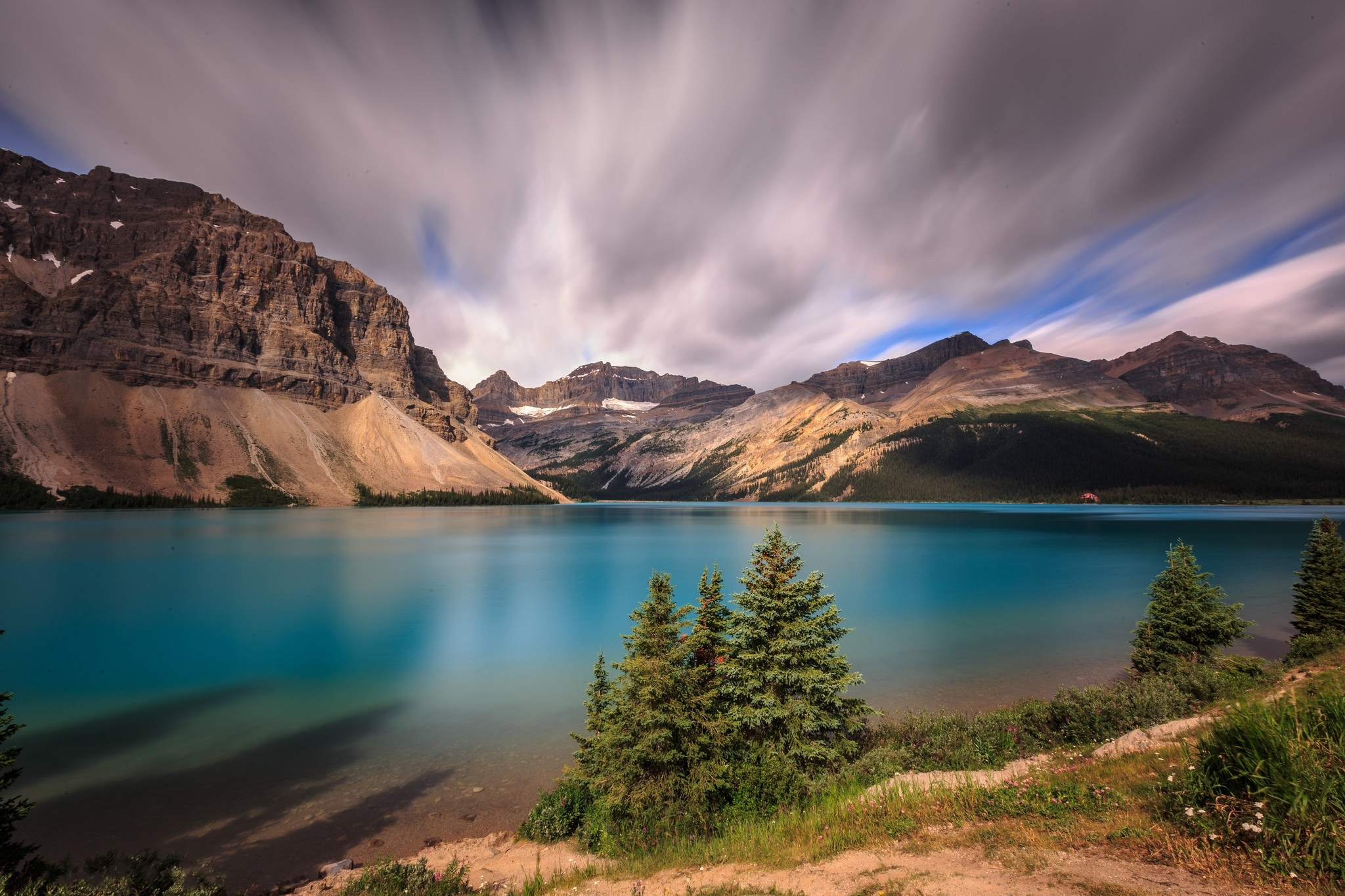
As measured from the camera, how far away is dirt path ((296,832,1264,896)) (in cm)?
571

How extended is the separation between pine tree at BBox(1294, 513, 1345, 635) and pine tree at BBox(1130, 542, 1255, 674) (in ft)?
A: 13.9

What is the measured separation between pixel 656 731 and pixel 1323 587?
32789 millimetres

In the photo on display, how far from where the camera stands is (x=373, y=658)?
29.1m

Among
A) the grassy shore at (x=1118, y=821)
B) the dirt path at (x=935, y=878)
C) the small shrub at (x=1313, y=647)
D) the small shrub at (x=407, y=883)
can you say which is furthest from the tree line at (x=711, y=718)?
the small shrub at (x=1313, y=647)

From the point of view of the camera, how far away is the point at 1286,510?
6422 inches

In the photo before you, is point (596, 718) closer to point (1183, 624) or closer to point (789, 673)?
point (789, 673)

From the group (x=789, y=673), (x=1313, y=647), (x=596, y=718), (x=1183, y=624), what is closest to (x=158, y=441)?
(x=596, y=718)

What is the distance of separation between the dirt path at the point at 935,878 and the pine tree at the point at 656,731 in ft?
9.94

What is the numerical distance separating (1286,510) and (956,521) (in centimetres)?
12027

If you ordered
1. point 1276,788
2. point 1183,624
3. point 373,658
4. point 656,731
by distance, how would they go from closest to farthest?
point 1276,788
point 656,731
point 1183,624
point 373,658

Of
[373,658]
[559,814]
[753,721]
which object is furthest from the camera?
[373,658]

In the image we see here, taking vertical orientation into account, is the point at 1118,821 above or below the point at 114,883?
above

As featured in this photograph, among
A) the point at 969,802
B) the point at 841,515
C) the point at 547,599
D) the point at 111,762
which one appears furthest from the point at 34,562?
the point at 841,515

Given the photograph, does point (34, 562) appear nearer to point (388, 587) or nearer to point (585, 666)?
point (388, 587)
